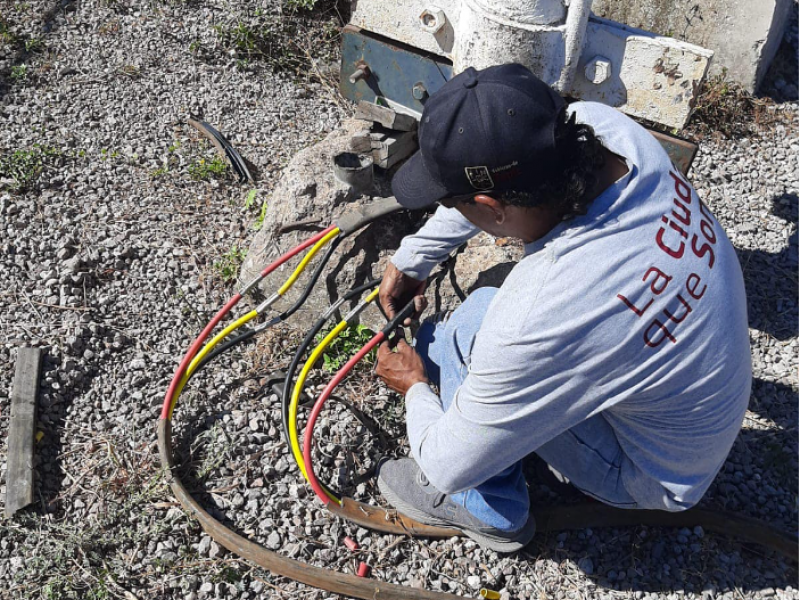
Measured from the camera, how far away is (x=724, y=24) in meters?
5.04

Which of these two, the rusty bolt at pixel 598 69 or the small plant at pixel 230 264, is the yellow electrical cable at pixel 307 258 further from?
the rusty bolt at pixel 598 69

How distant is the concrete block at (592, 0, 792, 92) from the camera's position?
4.96 m

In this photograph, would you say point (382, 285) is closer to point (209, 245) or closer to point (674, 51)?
point (209, 245)

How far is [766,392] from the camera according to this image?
3.54 meters

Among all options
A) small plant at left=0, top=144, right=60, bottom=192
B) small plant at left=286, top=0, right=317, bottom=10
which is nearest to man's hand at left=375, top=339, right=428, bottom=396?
small plant at left=0, top=144, right=60, bottom=192

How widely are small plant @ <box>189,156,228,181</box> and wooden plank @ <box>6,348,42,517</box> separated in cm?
146

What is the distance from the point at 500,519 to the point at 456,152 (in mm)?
1465

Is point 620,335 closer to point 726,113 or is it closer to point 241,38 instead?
→ point 726,113

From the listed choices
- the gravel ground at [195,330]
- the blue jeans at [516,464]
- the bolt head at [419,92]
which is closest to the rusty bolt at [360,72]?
the bolt head at [419,92]

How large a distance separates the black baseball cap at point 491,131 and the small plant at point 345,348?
63.7 inches

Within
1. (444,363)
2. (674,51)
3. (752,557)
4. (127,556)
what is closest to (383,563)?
(444,363)

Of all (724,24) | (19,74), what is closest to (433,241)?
(724,24)

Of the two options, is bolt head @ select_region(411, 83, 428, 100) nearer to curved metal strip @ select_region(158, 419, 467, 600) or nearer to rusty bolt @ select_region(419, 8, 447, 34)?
rusty bolt @ select_region(419, 8, 447, 34)

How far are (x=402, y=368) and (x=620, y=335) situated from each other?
99cm
